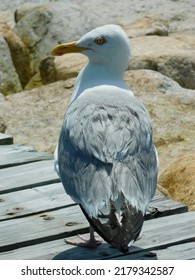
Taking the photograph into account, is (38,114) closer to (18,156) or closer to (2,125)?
(2,125)

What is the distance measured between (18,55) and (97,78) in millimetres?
7569

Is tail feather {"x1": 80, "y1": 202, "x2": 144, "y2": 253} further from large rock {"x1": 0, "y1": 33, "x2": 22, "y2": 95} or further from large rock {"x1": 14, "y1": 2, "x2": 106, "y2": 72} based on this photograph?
large rock {"x1": 14, "y1": 2, "x2": 106, "y2": 72}

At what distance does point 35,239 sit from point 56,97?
4.47 metres

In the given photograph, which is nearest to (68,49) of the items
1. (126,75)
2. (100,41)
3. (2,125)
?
(100,41)

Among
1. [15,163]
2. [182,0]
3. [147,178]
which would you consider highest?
[147,178]

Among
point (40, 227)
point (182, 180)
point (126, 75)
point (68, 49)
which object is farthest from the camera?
point (126, 75)

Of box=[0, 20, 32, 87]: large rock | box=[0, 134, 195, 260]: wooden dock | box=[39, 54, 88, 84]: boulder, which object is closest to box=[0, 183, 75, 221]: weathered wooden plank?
box=[0, 134, 195, 260]: wooden dock

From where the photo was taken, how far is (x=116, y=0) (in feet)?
59.9

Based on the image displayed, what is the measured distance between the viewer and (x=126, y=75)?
1009 cm

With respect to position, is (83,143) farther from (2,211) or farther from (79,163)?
(2,211)

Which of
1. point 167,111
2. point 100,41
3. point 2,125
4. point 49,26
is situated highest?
point 100,41

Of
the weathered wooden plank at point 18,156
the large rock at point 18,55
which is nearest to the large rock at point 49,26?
the large rock at point 18,55

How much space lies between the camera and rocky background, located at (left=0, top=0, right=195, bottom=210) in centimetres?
897
